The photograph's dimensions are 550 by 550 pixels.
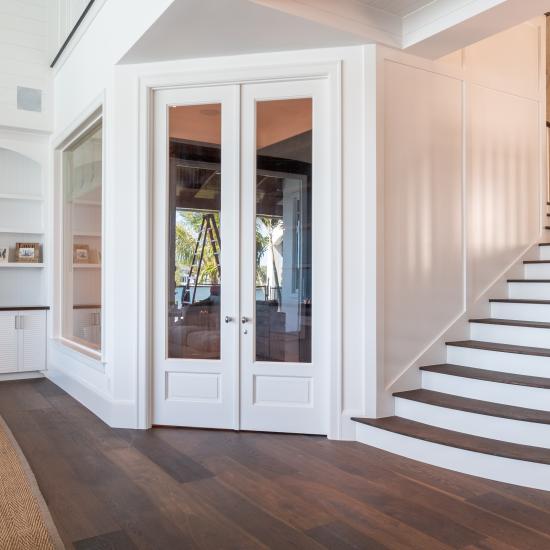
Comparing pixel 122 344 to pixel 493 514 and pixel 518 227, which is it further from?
pixel 518 227

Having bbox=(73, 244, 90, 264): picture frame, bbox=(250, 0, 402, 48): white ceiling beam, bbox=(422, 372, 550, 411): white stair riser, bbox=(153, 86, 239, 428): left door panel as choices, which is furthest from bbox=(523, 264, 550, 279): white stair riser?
bbox=(73, 244, 90, 264): picture frame

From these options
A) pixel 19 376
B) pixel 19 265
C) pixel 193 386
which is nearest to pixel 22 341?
pixel 19 376

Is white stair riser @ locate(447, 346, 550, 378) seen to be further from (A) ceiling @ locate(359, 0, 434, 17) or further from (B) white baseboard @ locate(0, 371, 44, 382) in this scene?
(B) white baseboard @ locate(0, 371, 44, 382)

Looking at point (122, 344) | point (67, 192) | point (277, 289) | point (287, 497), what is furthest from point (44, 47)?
point (287, 497)

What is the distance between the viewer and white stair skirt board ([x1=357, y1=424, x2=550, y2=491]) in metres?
2.89

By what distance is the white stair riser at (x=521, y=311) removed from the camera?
407 centimetres

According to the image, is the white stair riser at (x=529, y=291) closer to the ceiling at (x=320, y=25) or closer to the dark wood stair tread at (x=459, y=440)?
the dark wood stair tread at (x=459, y=440)

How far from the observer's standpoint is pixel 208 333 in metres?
4.01

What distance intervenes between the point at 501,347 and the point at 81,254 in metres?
3.98

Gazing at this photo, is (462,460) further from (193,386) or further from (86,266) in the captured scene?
(86,266)

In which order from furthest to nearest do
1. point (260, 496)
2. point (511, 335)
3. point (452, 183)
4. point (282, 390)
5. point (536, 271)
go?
point (536, 271), point (452, 183), point (511, 335), point (282, 390), point (260, 496)

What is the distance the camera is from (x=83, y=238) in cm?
529

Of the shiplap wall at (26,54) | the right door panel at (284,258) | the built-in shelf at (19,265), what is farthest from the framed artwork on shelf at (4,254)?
the right door panel at (284,258)

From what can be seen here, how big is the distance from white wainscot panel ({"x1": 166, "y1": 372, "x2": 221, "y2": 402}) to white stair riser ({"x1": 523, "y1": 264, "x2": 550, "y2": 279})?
283 cm
